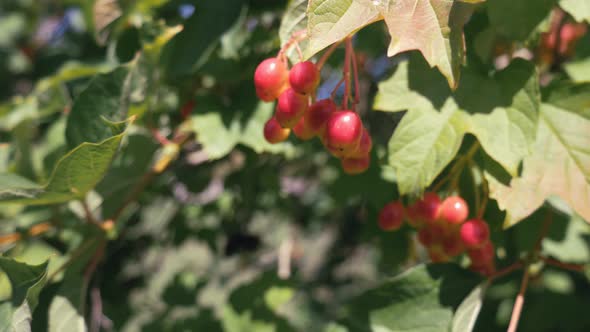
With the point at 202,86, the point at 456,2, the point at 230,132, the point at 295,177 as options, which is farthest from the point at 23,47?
the point at 456,2

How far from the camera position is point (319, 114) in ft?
2.85

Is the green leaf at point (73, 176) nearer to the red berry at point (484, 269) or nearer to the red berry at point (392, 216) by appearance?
the red berry at point (392, 216)

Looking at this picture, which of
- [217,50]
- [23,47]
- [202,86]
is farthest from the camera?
[23,47]

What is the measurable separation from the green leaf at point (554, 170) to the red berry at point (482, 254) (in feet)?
0.52

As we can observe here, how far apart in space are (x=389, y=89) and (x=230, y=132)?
1.43 ft

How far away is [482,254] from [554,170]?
217mm

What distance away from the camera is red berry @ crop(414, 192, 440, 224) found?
1.01 meters

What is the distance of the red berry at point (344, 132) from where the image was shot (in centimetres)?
80

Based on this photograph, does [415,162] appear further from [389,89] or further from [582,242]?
[582,242]

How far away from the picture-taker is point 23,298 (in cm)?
94

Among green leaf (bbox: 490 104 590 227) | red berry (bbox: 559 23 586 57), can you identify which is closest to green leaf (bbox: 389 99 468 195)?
green leaf (bbox: 490 104 590 227)

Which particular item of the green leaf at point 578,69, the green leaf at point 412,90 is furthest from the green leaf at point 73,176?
the green leaf at point 578,69

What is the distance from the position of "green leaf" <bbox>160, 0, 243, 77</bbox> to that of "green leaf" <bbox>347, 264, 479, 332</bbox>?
0.65 metres

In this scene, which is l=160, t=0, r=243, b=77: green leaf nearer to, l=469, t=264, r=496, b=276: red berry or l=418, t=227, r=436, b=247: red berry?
l=418, t=227, r=436, b=247: red berry
